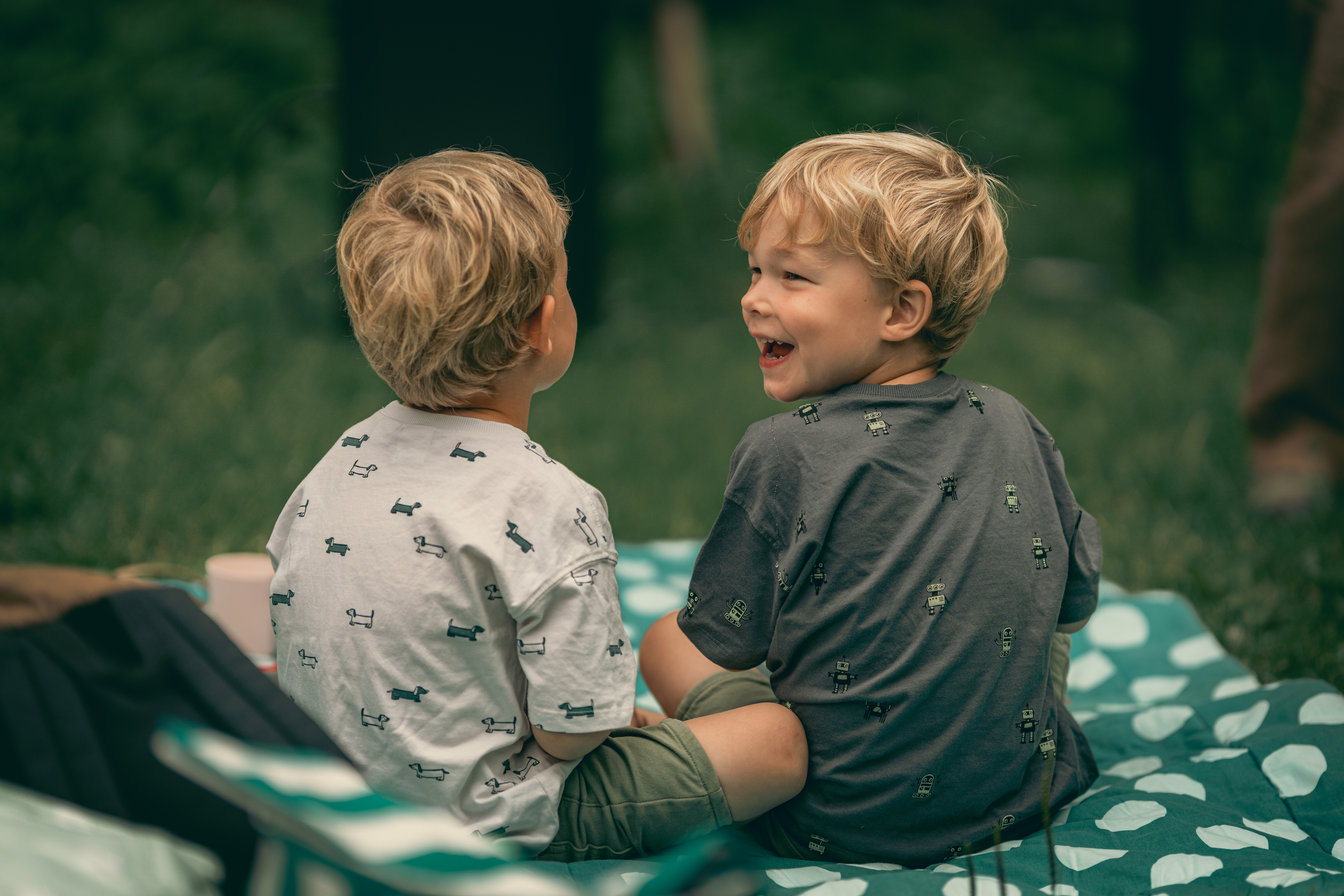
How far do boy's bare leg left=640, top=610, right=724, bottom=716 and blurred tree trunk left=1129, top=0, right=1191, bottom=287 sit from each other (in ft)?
14.1

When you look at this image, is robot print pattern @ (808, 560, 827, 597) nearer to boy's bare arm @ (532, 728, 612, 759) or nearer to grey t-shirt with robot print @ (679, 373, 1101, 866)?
grey t-shirt with robot print @ (679, 373, 1101, 866)

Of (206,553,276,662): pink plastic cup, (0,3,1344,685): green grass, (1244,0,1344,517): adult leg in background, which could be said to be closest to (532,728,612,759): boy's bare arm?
(206,553,276,662): pink plastic cup

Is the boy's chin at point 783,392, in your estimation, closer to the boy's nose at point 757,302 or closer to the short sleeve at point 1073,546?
the boy's nose at point 757,302

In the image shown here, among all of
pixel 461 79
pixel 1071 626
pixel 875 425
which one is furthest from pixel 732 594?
pixel 461 79

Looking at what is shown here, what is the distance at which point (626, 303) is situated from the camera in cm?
540

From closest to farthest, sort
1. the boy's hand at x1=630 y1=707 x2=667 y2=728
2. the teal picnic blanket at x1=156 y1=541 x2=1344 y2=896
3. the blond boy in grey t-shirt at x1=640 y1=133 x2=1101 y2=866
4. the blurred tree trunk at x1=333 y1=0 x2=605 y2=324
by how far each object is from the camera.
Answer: the teal picnic blanket at x1=156 y1=541 x2=1344 y2=896 < the blond boy in grey t-shirt at x1=640 y1=133 x2=1101 y2=866 < the boy's hand at x1=630 y1=707 x2=667 y2=728 < the blurred tree trunk at x1=333 y1=0 x2=605 y2=324

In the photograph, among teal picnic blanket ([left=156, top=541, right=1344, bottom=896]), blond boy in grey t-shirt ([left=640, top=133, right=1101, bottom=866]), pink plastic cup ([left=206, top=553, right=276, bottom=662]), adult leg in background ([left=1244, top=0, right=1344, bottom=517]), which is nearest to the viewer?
teal picnic blanket ([left=156, top=541, right=1344, bottom=896])

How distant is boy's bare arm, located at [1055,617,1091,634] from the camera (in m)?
1.67

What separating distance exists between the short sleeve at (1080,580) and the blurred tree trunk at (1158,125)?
4.18m

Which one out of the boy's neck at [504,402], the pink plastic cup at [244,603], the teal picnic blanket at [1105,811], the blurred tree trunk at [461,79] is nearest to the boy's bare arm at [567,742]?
→ the teal picnic blanket at [1105,811]

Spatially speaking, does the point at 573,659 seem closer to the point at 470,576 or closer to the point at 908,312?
the point at 470,576

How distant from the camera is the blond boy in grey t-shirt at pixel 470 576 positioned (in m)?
1.39

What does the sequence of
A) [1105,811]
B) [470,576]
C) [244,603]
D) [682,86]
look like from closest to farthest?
[470,576], [1105,811], [244,603], [682,86]

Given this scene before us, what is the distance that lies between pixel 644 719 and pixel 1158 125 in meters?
4.50
